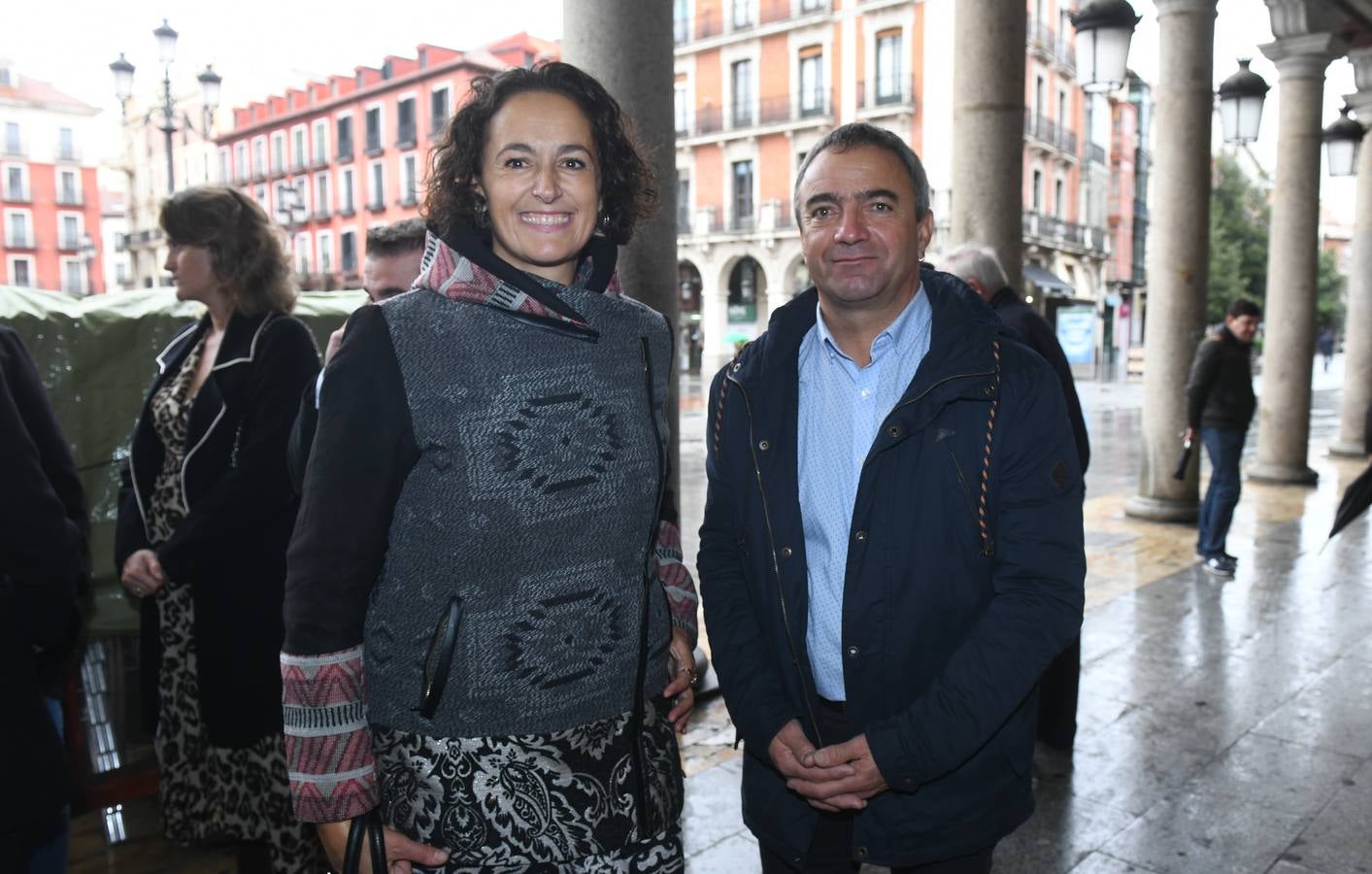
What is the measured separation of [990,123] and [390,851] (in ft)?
15.4

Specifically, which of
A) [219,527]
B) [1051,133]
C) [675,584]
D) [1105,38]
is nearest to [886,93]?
[1051,133]

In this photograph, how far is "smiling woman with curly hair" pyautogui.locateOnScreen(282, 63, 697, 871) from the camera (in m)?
1.41

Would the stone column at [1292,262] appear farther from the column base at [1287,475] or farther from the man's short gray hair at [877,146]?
the man's short gray hair at [877,146]

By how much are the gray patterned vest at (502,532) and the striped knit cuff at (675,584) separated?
0.92ft

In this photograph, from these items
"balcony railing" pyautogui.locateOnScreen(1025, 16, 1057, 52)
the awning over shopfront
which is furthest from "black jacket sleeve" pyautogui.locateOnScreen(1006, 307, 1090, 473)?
"balcony railing" pyautogui.locateOnScreen(1025, 16, 1057, 52)

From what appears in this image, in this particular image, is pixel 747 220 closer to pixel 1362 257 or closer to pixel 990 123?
pixel 1362 257

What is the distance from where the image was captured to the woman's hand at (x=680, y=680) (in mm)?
1779

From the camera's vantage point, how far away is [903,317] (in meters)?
2.02

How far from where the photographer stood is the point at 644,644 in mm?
1642

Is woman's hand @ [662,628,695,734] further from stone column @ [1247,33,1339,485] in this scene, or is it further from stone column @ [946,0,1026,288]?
stone column @ [1247,33,1339,485]

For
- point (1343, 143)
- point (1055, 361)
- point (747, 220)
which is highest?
point (747, 220)

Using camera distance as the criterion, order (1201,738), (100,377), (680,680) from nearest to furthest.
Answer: (680,680)
(100,377)
(1201,738)

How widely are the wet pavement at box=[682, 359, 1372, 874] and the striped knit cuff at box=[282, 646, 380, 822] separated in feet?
6.06

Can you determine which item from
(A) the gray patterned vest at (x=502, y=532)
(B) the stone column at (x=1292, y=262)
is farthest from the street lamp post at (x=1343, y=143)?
(A) the gray patterned vest at (x=502, y=532)
